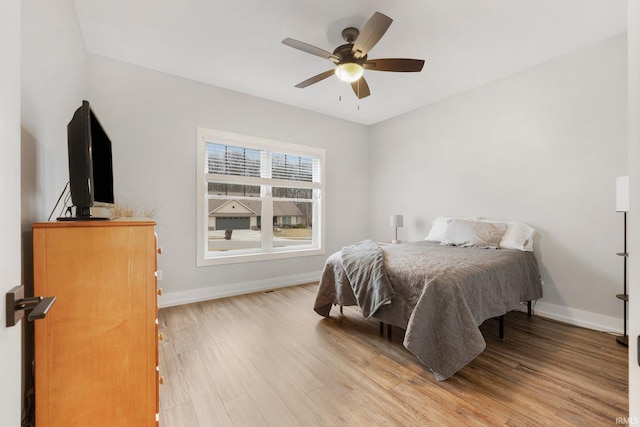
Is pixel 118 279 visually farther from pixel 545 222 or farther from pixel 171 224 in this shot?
pixel 545 222

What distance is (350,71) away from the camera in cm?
248

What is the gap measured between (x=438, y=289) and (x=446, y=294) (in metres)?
0.06

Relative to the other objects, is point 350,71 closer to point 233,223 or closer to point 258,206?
point 258,206

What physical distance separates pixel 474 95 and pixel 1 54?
4.29 metres

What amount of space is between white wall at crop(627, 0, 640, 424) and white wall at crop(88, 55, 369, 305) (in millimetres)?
3677

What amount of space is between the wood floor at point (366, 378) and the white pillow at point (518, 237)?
0.80 metres

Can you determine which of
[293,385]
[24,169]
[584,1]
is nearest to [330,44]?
[584,1]

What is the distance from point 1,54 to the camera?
2.36 feet

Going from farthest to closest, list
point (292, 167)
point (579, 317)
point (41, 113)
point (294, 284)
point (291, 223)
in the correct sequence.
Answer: point (291, 223) → point (292, 167) → point (294, 284) → point (579, 317) → point (41, 113)

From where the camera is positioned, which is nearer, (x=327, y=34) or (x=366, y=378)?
(x=366, y=378)

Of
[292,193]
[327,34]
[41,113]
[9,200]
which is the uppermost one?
[327,34]

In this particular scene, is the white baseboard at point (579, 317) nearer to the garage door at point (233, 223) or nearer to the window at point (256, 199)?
the window at point (256, 199)

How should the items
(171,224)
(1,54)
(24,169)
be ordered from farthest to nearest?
(171,224) < (24,169) < (1,54)

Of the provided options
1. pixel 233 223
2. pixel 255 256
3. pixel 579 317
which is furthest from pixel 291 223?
pixel 579 317
